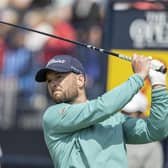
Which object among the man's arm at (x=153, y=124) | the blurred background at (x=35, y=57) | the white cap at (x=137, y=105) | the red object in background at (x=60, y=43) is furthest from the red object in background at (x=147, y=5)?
the man's arm at (x=153, y=124)

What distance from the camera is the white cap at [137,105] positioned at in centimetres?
564

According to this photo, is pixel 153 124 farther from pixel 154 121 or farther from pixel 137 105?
→ pixel 137 105

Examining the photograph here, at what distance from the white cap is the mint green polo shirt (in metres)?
1.97

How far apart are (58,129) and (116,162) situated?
1.07 feet

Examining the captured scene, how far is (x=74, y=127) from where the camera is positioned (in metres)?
3.51

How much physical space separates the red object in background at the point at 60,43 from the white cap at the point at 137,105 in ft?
3.99

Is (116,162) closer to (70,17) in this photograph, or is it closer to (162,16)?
(162,16)

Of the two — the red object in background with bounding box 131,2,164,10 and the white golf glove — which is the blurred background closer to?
the red object in background with bounding box 131,2,164,10

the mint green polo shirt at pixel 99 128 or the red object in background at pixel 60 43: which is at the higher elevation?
the red object in background at pixel 60 43

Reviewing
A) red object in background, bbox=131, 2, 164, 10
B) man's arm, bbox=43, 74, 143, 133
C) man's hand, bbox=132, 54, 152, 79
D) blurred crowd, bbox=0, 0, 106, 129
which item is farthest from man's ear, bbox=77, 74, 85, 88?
blurred crowd, bbox=0, 0, 106, 129

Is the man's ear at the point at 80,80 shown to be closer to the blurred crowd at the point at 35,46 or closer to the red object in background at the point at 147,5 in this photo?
the red object in background at the point at 147,5

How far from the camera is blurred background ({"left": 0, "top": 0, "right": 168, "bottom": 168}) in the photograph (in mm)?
7020

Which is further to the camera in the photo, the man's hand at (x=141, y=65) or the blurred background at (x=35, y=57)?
the blurred background at (x=35, y=57)

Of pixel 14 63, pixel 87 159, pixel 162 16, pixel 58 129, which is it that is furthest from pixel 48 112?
pixel 14 63
